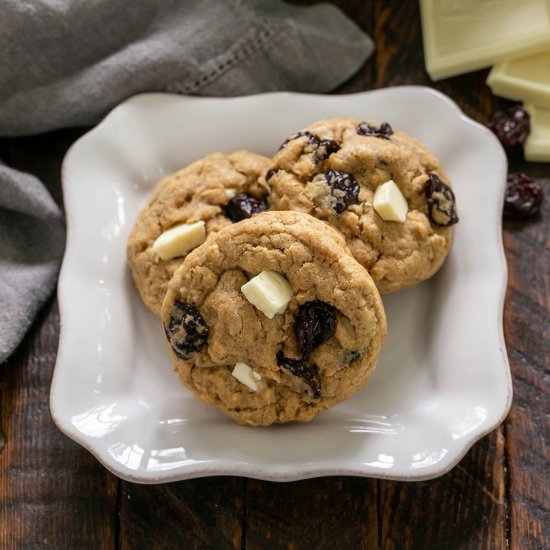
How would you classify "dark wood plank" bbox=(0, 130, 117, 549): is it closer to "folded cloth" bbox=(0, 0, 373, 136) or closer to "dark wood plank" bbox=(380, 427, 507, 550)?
"folded cloth" bbox=(0, 0, 373, 136)

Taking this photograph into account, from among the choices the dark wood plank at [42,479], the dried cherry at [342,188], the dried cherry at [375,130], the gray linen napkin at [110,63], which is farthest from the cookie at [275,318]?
the gray linen napkin at [110,63]

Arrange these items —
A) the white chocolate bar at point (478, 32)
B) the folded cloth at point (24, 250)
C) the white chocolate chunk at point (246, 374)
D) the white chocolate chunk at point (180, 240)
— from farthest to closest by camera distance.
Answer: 1. the white chocolate bar at point (478, 32)
2. the folded cloth at point (24, 250)
3. the white chocolate chunk at point (180, 240)
4. the white chocolate chunk at point (246, 374)

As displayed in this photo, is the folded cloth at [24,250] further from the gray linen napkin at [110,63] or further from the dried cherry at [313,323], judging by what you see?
the dried cherry at [313,323]

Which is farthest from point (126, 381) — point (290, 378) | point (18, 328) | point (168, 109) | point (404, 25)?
point (404, 25)

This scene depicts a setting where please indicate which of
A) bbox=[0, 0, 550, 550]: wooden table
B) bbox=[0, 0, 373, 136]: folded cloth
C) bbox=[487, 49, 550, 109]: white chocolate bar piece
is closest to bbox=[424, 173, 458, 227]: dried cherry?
bbox=[0, 0, 550, 550]: wooden table

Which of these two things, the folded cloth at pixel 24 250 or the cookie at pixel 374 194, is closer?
the cookie at pixel 374 194

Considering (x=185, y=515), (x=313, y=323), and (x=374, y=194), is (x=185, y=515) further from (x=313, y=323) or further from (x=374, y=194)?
(x=374, y=194)
